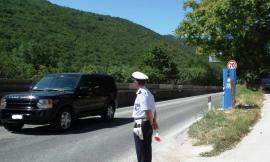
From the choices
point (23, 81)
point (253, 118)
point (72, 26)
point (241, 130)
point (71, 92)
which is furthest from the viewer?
point (72, 26)

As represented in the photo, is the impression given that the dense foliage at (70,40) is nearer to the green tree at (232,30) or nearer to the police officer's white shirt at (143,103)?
the green tree at (232,30)

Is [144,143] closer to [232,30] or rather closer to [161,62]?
[232,30]

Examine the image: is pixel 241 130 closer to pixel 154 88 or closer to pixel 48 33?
pixel 154 88

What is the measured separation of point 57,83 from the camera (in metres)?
15.9

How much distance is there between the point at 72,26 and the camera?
8988 cm

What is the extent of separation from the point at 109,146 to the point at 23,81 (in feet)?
36.3

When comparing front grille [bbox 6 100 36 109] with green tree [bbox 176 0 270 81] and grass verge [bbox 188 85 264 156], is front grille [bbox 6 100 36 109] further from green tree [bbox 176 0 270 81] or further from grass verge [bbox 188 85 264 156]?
green tree [bbox 176 0 270 81]

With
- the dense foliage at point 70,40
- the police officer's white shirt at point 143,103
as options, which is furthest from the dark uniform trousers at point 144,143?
the dense foliage at point 70,40

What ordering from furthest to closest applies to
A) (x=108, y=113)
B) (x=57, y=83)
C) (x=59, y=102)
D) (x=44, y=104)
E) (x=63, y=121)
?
(x=108, y=113) → (x=57, y=83) → (x=63, y=121) → (x=59, y=102) → (x=44, y=104)

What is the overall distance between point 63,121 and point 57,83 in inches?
65.6

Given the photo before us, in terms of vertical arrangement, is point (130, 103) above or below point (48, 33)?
below

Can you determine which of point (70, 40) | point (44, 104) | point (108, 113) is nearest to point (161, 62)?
point (70, 40)

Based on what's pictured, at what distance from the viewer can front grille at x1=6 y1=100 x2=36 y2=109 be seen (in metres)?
14.2

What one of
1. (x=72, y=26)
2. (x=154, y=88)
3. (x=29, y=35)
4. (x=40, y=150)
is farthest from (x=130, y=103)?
(x=72, y=26)
